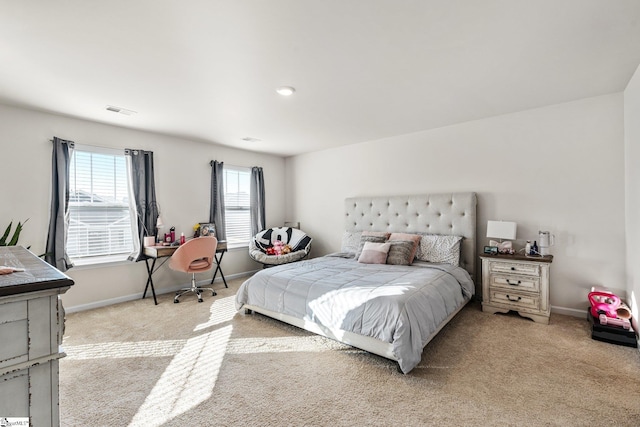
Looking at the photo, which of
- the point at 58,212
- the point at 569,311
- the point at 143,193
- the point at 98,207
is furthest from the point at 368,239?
the point at 58,212

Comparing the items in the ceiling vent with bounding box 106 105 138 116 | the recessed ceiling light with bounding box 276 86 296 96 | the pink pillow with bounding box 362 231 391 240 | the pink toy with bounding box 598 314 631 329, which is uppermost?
the recessed ceiling light with bounding box 276 86 296 96

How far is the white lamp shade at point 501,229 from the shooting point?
→ 11.0ft

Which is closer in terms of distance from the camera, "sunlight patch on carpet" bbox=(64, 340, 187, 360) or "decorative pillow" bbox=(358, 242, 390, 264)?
"sunlight patch on carpet" bbox=(64, 340, 187, 360)

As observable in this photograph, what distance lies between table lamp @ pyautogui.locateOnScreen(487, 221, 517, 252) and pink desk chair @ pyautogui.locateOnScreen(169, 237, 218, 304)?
3.55 m

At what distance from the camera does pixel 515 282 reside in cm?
324

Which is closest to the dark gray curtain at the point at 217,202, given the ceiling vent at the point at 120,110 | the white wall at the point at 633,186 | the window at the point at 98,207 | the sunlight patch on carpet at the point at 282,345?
the window at the point at 98,207

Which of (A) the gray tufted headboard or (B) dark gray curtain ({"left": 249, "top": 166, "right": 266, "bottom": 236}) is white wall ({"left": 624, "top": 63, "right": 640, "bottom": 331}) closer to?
(A) the gray tufted headboard

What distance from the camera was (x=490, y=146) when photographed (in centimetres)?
372

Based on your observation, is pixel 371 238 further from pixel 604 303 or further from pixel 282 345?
pixel 604 303

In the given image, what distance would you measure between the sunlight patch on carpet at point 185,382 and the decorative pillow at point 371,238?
2.14 meters

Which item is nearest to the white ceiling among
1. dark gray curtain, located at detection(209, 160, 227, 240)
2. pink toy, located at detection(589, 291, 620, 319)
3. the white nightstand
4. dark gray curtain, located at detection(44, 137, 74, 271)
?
dark gray curtain, located at detection(44, 137, 74, 271)

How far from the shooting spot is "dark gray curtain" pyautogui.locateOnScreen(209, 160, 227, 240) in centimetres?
494

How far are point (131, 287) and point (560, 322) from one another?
16.9 ft

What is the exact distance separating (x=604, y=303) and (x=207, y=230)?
4.88 metres
